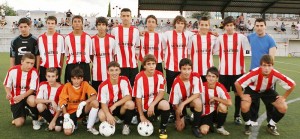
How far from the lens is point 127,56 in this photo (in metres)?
4.90

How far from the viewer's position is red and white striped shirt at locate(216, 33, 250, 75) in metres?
4.68

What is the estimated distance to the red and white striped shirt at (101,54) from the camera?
4.72m

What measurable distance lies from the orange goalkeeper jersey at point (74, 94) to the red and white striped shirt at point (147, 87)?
0.62 m

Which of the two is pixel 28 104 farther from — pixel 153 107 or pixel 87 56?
pixel 153 107

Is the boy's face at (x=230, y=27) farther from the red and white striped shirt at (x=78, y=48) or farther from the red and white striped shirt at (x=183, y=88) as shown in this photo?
the red and white striped shirt at (x=78, y=48)

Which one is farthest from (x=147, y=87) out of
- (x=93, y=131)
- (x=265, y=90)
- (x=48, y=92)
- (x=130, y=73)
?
(x=265, y=90)

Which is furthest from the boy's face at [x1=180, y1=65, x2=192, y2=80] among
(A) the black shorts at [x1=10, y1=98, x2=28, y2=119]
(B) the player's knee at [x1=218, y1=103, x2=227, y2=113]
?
(A) the black shorts at [x1=10, y1=98, x2=28, y2=119]

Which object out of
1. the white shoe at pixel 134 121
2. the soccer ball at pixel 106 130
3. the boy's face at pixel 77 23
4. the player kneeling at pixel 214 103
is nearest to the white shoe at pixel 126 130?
the soccer ball at pixel 106 130

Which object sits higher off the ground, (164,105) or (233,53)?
(233,53)

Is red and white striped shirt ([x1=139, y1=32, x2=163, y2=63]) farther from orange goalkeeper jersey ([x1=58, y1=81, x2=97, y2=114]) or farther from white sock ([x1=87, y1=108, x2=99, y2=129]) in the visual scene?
white sock ([x1=87, y1=108, x2=99, y2=129])

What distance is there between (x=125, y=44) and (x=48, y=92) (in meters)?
1.42

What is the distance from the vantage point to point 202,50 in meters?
4.79

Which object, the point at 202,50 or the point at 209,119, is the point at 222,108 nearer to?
the point at 209,119

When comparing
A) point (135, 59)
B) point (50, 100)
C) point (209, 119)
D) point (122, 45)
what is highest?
point (122, 45)
